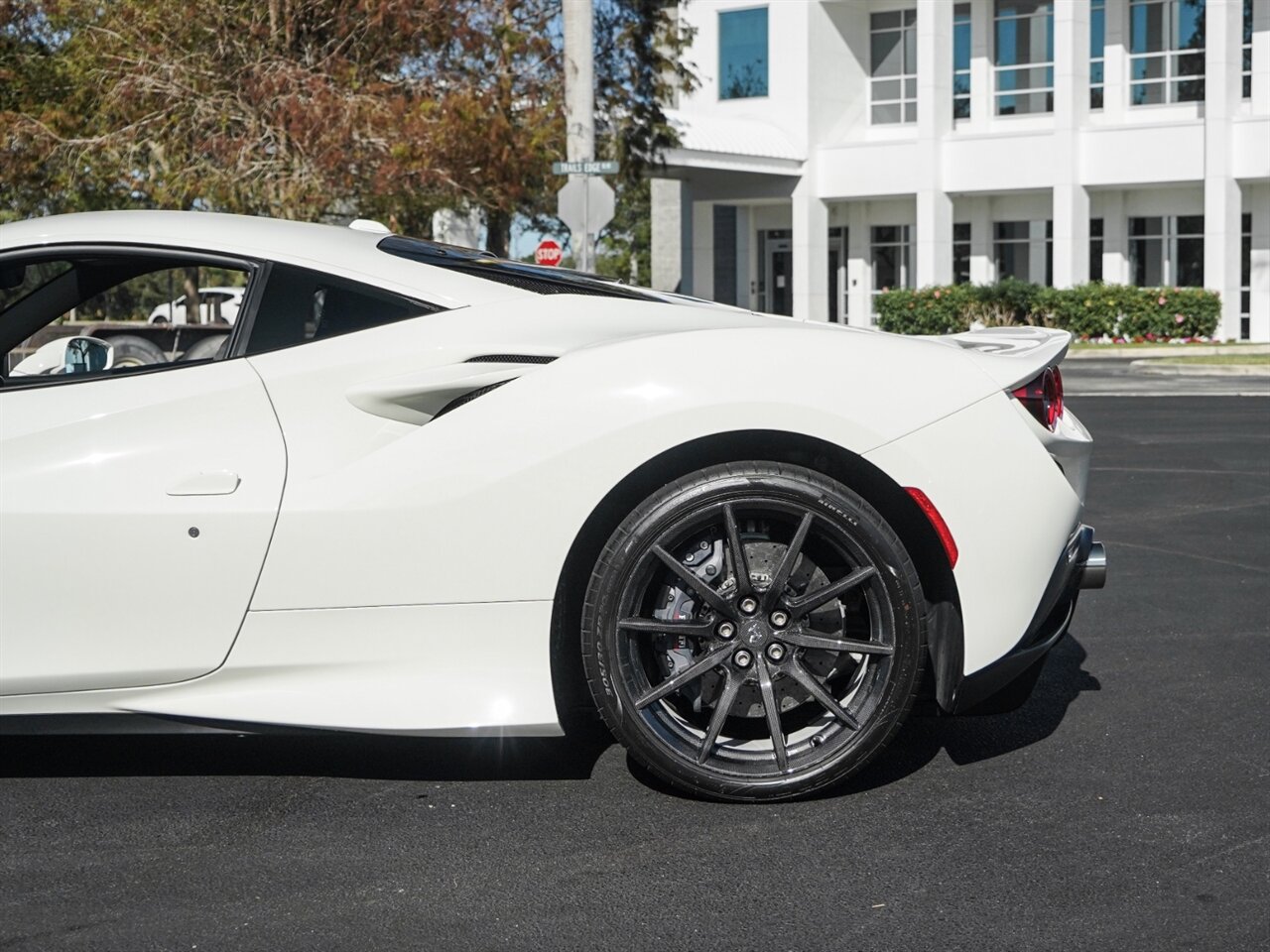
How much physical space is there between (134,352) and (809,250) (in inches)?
1363

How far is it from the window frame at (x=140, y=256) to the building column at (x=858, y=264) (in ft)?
120

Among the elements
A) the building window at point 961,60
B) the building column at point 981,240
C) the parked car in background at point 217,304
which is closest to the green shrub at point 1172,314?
the building column at point 981,240

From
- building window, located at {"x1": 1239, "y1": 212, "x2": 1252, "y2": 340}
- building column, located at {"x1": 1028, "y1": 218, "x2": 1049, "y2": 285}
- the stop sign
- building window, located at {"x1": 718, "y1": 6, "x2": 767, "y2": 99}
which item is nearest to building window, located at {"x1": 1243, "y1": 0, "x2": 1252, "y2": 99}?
building window, located at {"x1": 1239, "y1": 212, "x2": 1252, "y2": 340}

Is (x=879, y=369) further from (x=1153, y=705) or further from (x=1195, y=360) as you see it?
(x=1195, y=360)

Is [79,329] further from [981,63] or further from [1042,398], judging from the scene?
[981,63]

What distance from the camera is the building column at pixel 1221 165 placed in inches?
1334

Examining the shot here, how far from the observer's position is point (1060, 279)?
35.4 m

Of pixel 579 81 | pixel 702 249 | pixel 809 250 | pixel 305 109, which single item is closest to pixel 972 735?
pixel 579 81

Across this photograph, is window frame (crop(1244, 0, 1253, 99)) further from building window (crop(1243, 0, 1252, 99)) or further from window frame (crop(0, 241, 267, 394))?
window frame (crop(0, 241, 267, 394))

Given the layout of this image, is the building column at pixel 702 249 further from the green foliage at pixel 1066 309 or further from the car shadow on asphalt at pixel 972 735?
the car shadow on asphalt at pixel 972 735

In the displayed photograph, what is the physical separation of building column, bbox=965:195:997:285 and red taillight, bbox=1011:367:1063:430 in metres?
35.4

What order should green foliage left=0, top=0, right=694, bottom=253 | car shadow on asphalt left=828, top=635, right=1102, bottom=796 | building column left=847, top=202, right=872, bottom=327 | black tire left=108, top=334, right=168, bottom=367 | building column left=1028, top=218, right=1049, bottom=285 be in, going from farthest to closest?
building column left=847, top=202, right=872, bottom=327 < building column left=1028, top=218, right=1049, bottom=285 < green foliage left=0, top=0, right=694, bottom=253 < car shadow on asphalt left=828, top=635, right=1102, bottom=796 < black tire left=108, top=334, right=168, bottom=367

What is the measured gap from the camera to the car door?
12.5 feet

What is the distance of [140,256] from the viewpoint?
4.13 metres
